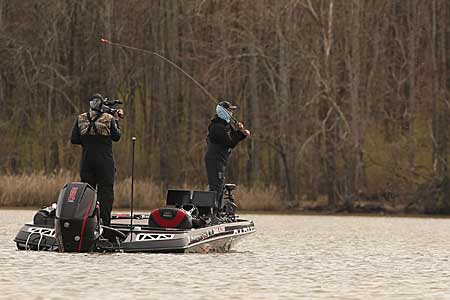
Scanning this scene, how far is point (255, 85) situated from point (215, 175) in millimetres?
25565

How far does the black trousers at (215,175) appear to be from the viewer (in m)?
17.4

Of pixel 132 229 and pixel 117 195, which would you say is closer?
pixel 132 229

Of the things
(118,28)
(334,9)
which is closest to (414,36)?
(334,9)

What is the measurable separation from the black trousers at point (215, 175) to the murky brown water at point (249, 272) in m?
0.91

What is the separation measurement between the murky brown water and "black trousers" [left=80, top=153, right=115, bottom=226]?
137cm

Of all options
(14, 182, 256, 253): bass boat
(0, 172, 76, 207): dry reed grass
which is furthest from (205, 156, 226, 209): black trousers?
(0, 172, 76, 207): dry reed grass

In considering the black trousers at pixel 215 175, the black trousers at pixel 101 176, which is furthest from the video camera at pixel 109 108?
the black trousers at pixel 215 175

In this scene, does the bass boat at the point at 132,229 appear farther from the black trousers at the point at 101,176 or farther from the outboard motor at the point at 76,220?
the black trousers at the point at 101,176

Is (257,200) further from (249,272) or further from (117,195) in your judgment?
(249,272)

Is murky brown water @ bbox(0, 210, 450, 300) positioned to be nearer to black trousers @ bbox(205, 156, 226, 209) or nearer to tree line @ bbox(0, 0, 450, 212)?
black trousers @ bbox(205, 156, 226, 209)

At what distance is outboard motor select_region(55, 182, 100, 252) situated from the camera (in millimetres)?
14461

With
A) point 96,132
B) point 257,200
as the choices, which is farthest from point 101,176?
point 257,200

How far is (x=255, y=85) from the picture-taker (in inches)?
1687

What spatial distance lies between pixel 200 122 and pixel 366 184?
620 cm
